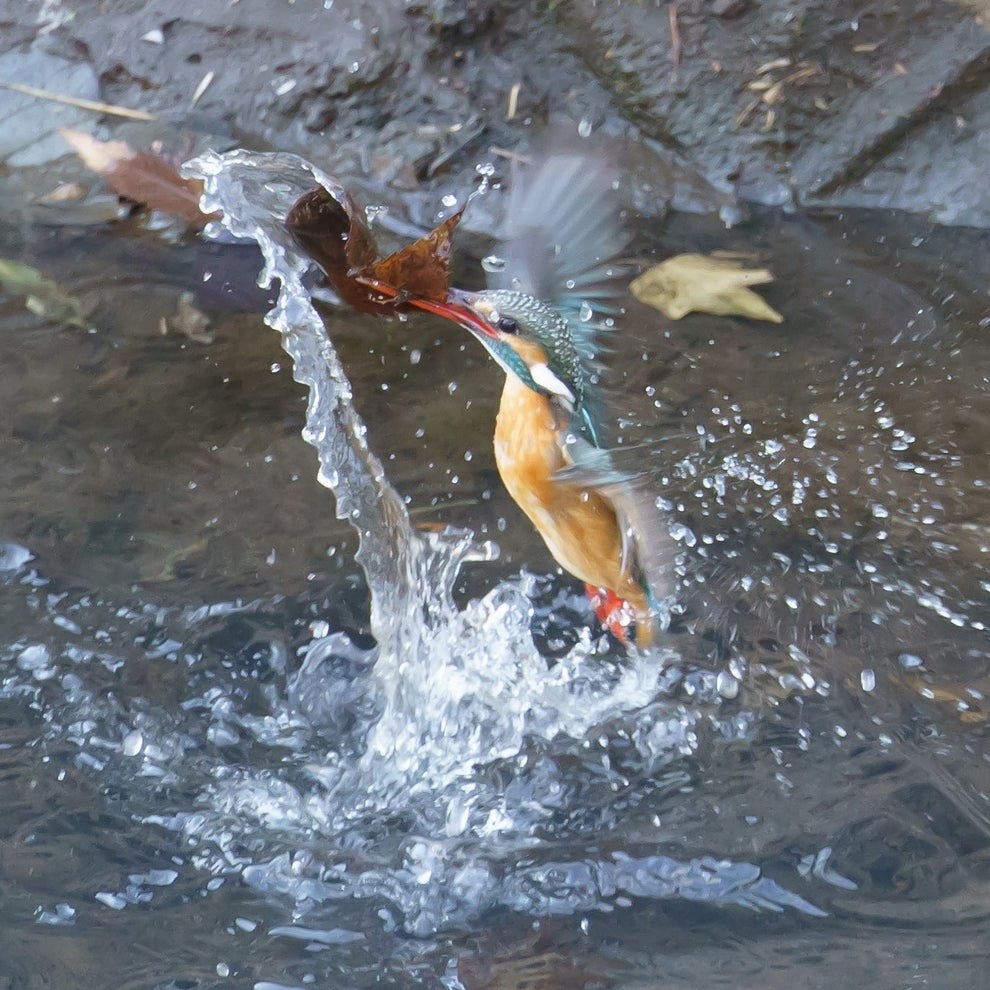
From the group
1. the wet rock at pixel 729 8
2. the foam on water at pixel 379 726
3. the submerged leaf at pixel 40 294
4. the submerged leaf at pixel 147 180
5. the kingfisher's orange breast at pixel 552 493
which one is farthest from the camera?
the wet rock at pixel 729 8

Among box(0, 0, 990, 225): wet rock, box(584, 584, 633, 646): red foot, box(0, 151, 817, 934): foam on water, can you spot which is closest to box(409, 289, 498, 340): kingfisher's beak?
box(0, 151, 817, 934): foam on water

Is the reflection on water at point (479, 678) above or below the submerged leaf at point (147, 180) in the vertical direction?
below

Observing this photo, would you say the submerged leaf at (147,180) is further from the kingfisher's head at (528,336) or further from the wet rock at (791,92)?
the kingfisher's head at (528,336)

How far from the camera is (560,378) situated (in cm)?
249

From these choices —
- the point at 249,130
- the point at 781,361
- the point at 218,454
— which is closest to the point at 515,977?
the point at 218,454

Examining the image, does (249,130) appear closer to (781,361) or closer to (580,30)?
(580,30)

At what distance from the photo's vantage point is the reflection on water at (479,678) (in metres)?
2.07

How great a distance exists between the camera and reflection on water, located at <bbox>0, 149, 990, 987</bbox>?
81.7 inches

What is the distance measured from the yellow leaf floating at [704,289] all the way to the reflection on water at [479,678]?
0.07m

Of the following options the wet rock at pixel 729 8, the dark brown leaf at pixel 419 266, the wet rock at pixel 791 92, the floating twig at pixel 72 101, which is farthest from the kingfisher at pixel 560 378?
the floating twig at pixel 72 101

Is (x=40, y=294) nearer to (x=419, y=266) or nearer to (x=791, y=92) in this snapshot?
(x=419, y=266)

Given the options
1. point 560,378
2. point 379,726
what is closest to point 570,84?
point 560,378

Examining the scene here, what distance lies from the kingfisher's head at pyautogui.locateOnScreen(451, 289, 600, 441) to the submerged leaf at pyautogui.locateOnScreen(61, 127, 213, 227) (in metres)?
1.82

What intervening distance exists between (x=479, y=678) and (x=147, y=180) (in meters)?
2.19
